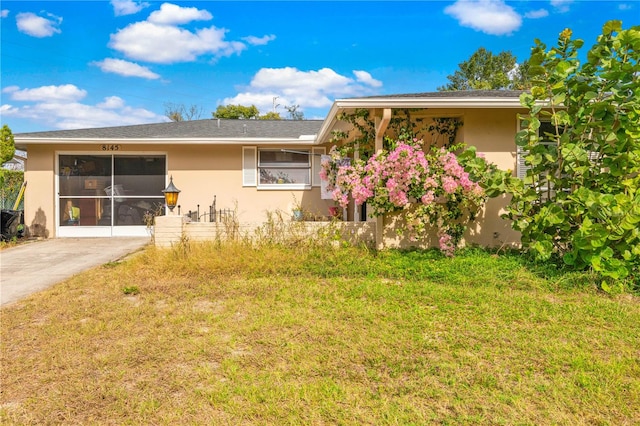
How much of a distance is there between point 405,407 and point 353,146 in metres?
5.83

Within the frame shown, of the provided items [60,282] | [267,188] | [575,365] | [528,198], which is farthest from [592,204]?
[267,188]

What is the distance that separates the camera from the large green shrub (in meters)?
4.77

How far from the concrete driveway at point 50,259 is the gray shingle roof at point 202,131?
2.61 m

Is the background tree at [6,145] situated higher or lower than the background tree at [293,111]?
lower

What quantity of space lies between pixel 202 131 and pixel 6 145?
441cm

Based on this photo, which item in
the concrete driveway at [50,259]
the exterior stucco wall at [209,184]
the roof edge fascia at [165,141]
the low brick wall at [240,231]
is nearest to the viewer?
the concrete driveway at [50,259]

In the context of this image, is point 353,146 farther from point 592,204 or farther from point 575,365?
point 575,365

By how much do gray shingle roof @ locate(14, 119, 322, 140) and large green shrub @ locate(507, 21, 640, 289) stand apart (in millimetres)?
6596

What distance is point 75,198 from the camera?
10383mm

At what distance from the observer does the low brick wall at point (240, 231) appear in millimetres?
6727

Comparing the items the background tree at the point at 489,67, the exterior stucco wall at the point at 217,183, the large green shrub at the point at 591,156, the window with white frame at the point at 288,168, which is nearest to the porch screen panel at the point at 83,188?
the exterior stucco wall at the point at 217,183

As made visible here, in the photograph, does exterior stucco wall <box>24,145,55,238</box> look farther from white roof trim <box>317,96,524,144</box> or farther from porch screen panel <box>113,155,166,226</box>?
white roof trim <box>317,96,524,144</box>

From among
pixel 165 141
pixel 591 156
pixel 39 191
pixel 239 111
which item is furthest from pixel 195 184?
pixel 239 111

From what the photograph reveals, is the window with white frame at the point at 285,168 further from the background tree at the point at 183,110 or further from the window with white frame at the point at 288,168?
the background tree at the point at 183,110
